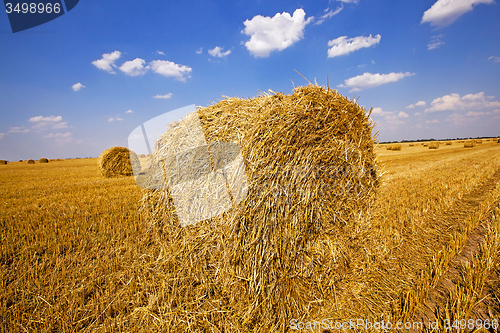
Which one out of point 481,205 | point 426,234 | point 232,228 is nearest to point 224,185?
point 232,228

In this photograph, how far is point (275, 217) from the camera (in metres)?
2.40

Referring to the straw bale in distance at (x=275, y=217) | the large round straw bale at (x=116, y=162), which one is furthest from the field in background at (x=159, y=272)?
the large round straw bale at (x=116, y=162)

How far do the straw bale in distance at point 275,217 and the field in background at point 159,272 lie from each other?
254 mm

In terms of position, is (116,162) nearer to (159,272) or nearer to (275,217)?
(159,272)

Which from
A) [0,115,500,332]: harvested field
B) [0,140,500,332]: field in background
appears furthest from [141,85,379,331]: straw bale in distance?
[0,140,500,332]: field in background

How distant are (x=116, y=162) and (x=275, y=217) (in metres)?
13.5

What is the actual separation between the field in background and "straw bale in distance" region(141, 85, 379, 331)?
0.25m

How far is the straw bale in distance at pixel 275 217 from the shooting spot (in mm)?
2375

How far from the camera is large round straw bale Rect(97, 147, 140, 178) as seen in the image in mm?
12773

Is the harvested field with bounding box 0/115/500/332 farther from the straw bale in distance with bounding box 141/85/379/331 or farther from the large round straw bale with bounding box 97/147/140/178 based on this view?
the large round straw bale with bounding box 97/147/140/178

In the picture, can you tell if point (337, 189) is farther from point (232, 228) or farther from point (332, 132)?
point (232, 228)

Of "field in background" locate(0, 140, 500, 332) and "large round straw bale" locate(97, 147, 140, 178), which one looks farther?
"large round straw bale" locate(97, 147, 140, 178)

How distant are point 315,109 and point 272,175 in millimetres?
1026

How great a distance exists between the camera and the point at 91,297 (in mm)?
2648
